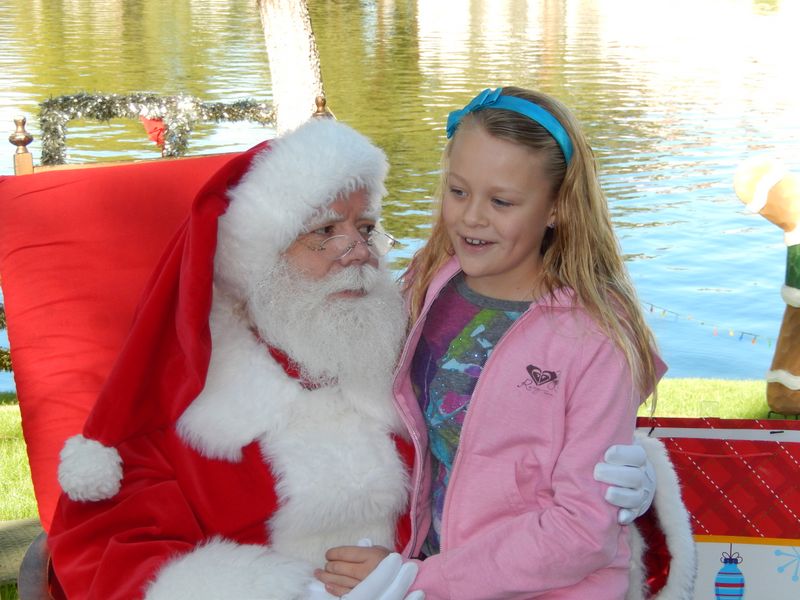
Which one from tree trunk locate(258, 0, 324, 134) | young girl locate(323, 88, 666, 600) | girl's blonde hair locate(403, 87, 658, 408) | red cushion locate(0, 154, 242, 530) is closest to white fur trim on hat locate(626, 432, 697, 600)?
young girl locate(323, 88, 666, 600)

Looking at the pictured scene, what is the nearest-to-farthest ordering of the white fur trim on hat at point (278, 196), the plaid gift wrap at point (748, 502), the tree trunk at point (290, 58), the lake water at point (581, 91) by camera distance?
1. the white fur trim on hat at point (278, 196)
2. the plaid gift wrap at point (748, 502)
3. the tree trunk at point (290, 58)
4. the lake water at point (581, 91)

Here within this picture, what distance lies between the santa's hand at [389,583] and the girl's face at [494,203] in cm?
58

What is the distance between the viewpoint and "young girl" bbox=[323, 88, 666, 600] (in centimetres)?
173

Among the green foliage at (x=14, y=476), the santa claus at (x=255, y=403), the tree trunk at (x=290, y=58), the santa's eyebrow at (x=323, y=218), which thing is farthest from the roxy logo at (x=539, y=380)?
the tree trunk at (x=290, y=58)

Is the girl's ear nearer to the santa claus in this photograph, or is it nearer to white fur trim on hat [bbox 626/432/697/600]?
the santa claus

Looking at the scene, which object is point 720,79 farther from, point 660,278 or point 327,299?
point 327,299

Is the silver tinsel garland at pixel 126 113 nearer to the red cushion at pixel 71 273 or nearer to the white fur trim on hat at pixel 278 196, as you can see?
the red cushion at pixel 71 273

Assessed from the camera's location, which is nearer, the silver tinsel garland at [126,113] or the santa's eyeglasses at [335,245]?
the santa's eyeglasses at [335,245]

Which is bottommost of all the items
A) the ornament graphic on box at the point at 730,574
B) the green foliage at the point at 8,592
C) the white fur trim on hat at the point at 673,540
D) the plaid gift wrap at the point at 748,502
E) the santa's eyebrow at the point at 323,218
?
the green foliage at the point at 8,592

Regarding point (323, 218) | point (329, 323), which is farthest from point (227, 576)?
point (323, 218)

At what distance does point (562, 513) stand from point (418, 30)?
1036 inches

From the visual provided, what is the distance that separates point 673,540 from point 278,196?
1.09 m

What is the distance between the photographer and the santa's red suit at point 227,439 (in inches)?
71.9

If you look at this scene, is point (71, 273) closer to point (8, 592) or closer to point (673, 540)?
point (8, 592)
